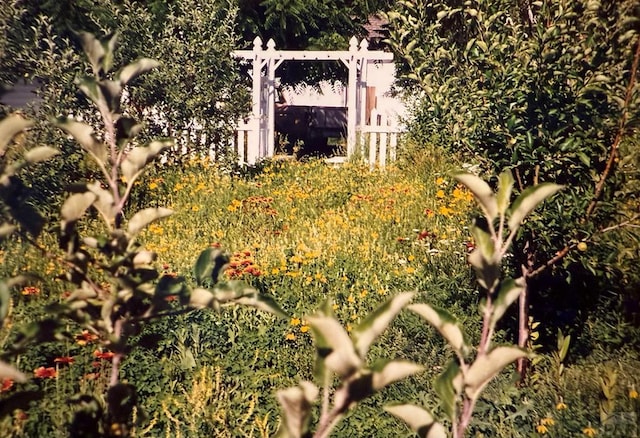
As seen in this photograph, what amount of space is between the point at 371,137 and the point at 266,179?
241 cm

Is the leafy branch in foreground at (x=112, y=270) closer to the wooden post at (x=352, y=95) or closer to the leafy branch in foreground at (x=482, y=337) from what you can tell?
the leafy branch in foreground at (x=482, y=337)

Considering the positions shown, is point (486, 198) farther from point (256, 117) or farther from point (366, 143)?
point (366, 143)

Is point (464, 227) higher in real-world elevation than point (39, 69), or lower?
lower

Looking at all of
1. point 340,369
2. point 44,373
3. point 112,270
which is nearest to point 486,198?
point 340,369

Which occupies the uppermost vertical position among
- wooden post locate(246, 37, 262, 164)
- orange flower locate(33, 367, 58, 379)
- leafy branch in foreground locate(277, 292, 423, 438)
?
wooden post locate(246, 37, 262, 164)

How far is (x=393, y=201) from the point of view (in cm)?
680

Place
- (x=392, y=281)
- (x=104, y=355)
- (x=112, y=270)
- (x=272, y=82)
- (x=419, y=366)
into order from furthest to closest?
(x=272, y=82) → (x=392, y=281) → (x=104, y=355) → (x=112, y=270) → (x=419, y=366)

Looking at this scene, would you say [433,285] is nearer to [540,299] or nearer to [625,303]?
[540,299]

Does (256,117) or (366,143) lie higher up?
(256,117)

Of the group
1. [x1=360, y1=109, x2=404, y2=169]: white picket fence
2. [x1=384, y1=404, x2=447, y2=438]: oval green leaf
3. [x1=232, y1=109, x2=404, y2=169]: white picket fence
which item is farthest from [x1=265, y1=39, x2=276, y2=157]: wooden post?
[x1=384, y1=404, x2=447, y2=438]: oval green leaf

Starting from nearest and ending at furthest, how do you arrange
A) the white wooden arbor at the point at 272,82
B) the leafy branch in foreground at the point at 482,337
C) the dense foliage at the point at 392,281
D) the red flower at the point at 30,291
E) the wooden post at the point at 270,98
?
the leafy branch in foreground at the point at 482,337
the dense foliage at the point at 392,281
the red flower at the point at 30,291
the white wooden arbor at the point at 272,82
the wooden post at the point at 270,98

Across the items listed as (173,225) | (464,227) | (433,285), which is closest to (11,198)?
(433,285)

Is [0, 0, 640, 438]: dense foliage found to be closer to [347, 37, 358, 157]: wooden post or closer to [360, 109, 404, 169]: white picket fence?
[360, 109, 404, 169]: white picket fence

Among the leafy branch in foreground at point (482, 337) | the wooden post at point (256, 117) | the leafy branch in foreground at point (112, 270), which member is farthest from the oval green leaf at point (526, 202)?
the wooden post at point (256, 117)
